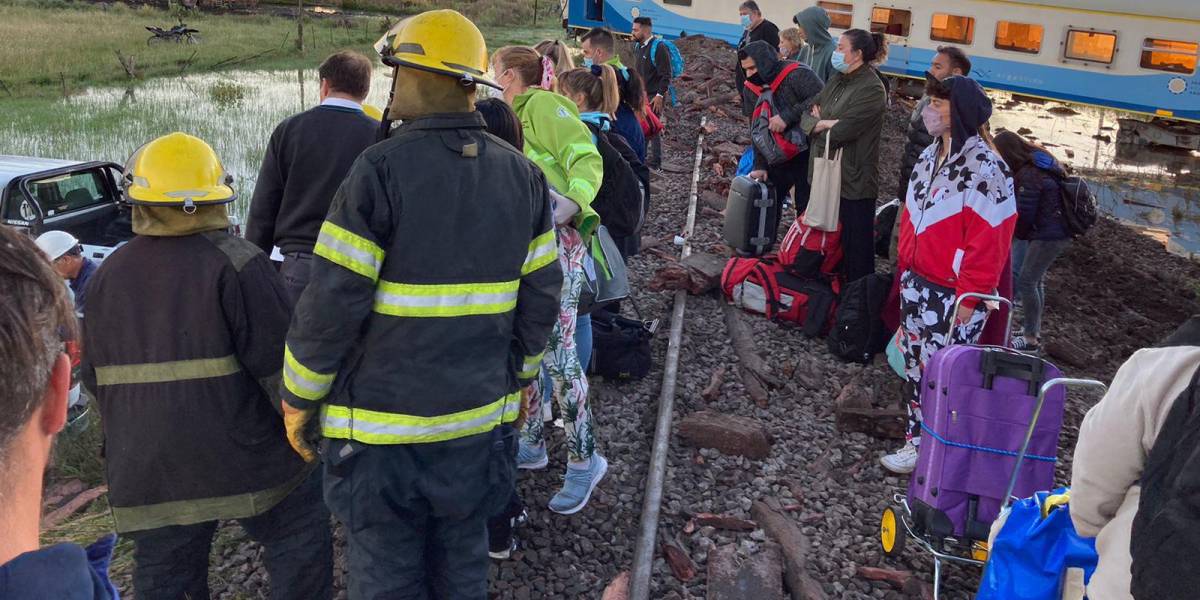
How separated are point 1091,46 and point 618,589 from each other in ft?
68.9

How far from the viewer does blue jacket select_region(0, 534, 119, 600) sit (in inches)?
40.3

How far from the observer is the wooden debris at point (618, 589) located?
3.73m

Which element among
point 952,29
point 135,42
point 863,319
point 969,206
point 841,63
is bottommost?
point 863,319

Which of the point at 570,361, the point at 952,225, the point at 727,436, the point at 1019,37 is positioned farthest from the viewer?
the point at 1019,37

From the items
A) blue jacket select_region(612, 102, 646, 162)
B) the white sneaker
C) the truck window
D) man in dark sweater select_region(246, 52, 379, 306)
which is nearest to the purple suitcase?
the white sneaker

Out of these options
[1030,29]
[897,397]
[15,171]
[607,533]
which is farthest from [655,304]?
[1030,29]

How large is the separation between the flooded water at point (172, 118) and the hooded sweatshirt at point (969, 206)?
8.43 metres

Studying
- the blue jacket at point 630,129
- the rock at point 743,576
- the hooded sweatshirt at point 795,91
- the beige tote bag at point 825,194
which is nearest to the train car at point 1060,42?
the hooded sweatshirt at point 795,91

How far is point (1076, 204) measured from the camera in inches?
236

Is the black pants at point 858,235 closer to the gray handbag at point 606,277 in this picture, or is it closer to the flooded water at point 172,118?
the gray handbag at point 606,277

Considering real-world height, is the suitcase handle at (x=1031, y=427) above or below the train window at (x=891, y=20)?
below

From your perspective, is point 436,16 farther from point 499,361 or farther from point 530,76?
point 530,76

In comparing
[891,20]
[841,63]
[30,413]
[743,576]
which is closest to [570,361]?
[743,576]

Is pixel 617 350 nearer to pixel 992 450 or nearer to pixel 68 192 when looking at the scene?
pixel 992 450
